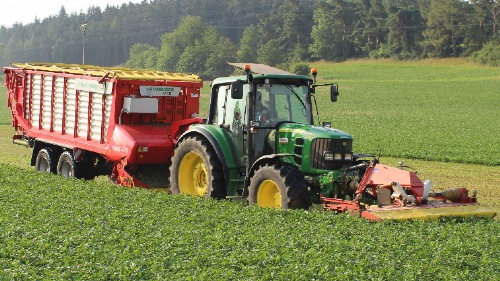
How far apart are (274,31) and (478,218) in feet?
305

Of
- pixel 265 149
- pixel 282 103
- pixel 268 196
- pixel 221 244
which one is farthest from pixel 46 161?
pixel 221 244

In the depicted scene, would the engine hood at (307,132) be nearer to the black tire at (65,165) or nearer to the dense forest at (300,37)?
the black tire at (65,165)

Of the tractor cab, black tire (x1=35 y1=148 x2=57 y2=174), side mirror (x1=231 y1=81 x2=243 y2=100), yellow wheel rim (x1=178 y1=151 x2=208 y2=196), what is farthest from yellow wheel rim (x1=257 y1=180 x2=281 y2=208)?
black tire (x1=35 y1=148 x2=57 y2=174)

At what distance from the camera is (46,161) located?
60.3 feet

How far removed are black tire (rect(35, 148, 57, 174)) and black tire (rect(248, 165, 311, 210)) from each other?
23.1 feet

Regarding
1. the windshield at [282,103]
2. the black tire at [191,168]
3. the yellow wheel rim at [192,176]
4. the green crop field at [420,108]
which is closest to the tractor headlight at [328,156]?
the windshield at [282,103]

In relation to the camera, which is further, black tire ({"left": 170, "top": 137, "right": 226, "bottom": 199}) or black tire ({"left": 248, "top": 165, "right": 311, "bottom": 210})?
black tire ({"left": 170, "top": 137, "right": 226, "bottom": 199})

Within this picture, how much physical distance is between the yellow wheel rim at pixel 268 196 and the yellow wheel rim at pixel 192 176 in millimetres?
1956

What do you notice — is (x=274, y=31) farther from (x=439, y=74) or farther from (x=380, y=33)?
(x=439, y=74)

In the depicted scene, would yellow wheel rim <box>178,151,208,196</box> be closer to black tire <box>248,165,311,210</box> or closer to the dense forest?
black tire <box>248,165,311,210</box>

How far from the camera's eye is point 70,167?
57.3 feet

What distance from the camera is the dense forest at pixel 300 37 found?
83.1 metres

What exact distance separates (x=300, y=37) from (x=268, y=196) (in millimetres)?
88734

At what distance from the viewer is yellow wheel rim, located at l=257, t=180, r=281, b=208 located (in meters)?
12.8
